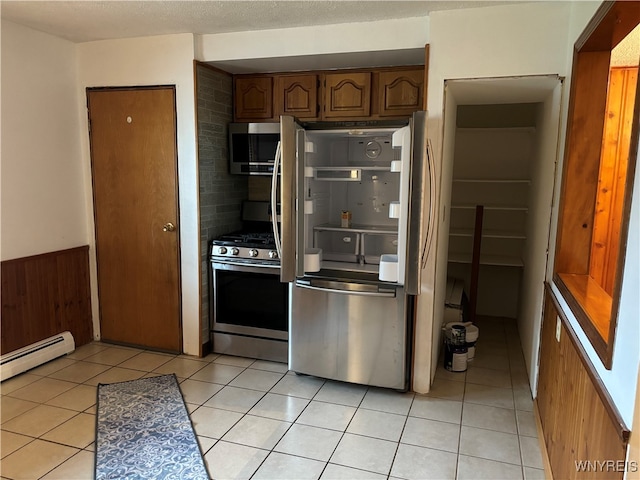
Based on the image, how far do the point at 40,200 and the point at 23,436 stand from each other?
1.65 m

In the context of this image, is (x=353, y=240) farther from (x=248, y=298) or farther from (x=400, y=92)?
(x=400, y=92)

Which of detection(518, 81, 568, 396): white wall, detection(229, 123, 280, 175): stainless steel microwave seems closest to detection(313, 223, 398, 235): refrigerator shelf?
detection(229, 123, 280, 175): stainless steel microwave

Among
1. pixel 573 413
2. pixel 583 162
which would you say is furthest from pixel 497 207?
pixel 573 413

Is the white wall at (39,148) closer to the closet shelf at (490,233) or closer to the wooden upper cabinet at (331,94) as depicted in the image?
the wooden upper cabinet at (331,94)

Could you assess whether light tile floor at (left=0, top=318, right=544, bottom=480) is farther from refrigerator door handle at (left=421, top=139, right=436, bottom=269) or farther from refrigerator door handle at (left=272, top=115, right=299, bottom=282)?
refrigerator door handle at (left=421, top=139, right=436, bottom=269)

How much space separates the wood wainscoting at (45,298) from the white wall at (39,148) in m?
0.09

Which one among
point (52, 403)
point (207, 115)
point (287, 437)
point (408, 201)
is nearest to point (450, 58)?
point (408, 201)

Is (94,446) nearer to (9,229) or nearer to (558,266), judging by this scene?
(9,229)

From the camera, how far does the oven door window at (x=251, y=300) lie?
3414mm

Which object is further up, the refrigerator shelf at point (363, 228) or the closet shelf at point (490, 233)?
the refrigerator shelf at point (363, 228)

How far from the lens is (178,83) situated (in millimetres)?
3316

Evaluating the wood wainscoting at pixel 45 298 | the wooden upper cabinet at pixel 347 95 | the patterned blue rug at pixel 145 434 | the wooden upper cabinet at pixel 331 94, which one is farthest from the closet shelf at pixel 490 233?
the wood wainscoting at pixel 45 298

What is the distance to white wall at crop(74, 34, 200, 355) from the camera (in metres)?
3.30

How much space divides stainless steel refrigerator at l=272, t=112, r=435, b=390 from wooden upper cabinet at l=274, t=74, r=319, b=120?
435mm
